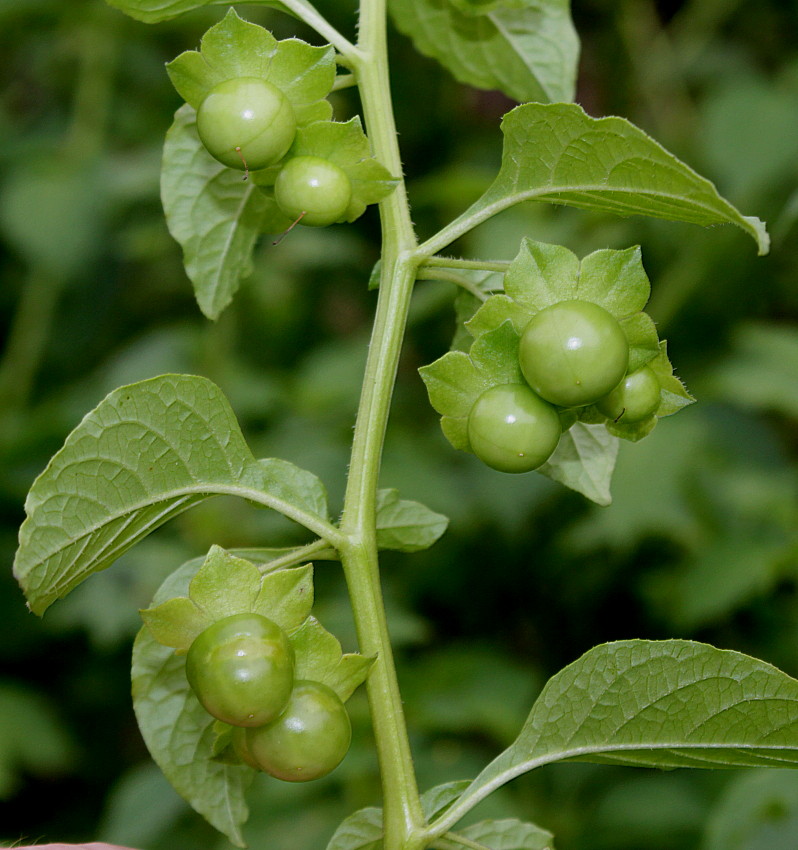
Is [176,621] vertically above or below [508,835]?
above

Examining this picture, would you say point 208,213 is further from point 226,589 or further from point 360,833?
point 360,833

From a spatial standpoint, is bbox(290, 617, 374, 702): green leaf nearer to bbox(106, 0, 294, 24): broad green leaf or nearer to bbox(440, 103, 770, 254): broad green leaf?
bbox(440, 103, 770, 254): broad green leaf

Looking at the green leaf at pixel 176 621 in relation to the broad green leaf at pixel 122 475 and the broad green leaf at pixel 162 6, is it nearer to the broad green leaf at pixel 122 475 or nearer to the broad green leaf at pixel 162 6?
the broad green leaf at pixel 122 475

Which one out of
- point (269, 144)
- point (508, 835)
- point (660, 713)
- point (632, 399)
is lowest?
point (508, 835)

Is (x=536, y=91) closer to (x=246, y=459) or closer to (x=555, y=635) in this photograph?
(x=246, y=459)

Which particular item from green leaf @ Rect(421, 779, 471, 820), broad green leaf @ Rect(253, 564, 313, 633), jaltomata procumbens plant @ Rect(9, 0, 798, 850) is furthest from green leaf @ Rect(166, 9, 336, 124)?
green leaf @ Rect(421, 779, 471, 820)

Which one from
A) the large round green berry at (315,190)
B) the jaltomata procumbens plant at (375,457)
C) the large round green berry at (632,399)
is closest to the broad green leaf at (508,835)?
the jaltomata procumbens plant at (375,457)

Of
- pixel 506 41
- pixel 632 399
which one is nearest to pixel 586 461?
pixel 632 399
